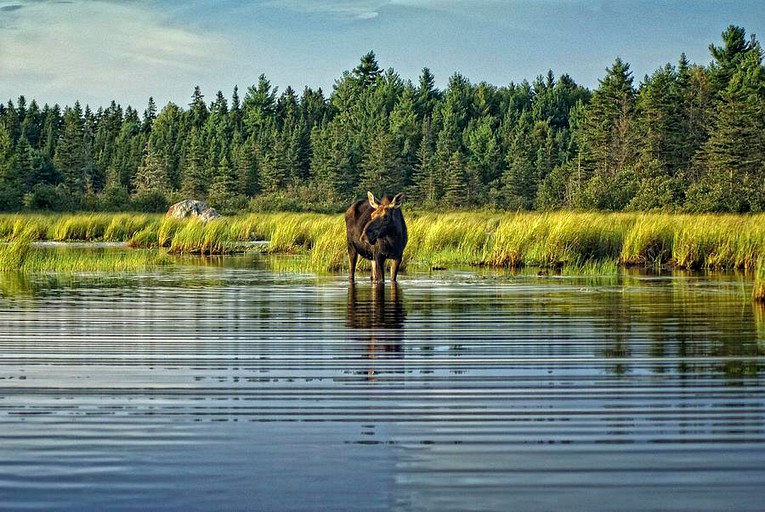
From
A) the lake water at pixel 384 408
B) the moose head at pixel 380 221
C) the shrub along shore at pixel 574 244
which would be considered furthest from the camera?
the shrub along shore at pixel 574 244

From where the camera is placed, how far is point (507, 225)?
23.0 metres

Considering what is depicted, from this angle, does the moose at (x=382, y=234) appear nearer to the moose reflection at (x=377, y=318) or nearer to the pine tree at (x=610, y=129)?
the moose reflection at (x=377, y=318)

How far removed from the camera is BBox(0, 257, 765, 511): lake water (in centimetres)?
455

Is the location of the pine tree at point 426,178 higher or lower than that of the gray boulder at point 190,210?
higher

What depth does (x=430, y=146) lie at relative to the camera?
109625mm

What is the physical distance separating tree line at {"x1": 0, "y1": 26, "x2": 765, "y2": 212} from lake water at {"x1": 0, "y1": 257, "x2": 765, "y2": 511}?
34140 millimetres

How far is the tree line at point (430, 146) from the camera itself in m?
64.9

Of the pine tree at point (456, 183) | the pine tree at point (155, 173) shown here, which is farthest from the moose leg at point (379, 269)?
the pine tree at point (155, 173)

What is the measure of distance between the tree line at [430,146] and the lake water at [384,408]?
3414 cm

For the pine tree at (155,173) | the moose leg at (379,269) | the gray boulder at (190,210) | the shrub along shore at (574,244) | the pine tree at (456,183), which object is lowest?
the moose leg at (379,269)

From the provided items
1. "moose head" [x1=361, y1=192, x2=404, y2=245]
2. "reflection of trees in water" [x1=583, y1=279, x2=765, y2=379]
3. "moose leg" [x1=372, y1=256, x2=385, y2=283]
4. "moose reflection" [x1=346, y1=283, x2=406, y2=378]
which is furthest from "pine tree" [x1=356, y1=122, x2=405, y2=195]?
"reflection of trees in water" [x1=583, y1=279, x2=765, y2=379]

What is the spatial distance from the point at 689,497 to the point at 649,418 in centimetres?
163

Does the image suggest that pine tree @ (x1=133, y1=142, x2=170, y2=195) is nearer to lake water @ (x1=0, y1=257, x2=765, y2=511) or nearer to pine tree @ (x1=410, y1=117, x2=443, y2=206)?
pine tree @ (x1=410, y1=117, x2=443, y2=206)

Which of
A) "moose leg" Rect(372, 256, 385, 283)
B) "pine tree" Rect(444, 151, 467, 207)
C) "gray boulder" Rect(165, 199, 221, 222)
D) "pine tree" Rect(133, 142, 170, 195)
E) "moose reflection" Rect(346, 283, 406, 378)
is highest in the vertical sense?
"pine tree" Rect(133, 142, 170, 195)
